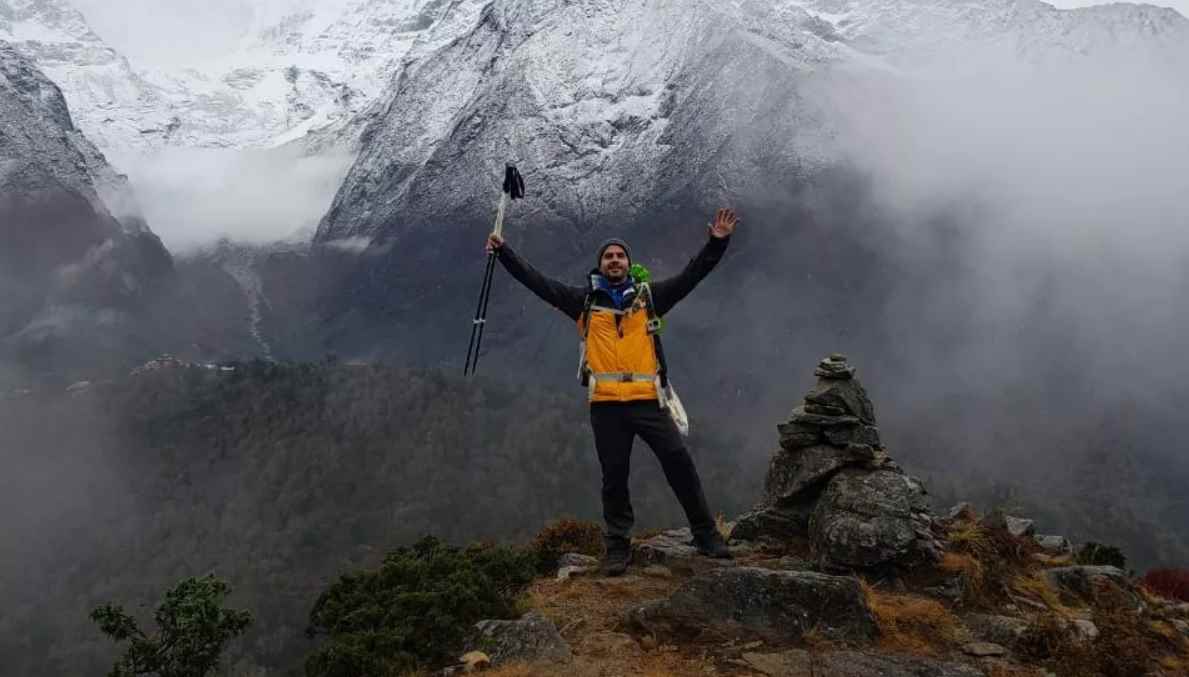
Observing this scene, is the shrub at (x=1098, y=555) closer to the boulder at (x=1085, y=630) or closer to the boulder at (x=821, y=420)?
the boulder at (x=821, y=420)

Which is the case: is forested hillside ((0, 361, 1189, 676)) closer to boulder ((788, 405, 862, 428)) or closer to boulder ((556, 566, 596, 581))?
boulder ((556, 566, 596, 581))

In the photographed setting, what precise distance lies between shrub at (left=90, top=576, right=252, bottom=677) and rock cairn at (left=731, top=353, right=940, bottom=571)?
24.9ft

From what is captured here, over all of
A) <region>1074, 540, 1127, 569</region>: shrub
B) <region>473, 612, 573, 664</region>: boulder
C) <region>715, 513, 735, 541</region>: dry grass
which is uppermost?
<region>473, 612, 573, 664</region>: boulder

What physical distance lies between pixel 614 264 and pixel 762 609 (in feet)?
13.9

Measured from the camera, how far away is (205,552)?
134 meters

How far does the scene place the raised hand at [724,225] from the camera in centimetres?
1014

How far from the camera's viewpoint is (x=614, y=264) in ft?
33.7

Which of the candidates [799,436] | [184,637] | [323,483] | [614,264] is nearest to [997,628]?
[799,436]

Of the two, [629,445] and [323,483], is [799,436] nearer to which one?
[629,445]

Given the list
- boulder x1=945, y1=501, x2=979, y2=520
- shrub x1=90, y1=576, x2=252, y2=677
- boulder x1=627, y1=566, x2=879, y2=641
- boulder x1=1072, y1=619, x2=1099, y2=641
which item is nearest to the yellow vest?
boulder x1=627, y1=566, x2=879, y2=641

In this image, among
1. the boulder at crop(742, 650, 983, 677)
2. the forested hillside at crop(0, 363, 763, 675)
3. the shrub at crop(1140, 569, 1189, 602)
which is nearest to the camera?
the boulder at crop(742, 650, 983, 677)

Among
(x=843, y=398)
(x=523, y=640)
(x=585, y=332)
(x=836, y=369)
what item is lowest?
(x=523, y=640)

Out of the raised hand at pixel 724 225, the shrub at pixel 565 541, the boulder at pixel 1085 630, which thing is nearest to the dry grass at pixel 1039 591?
the boulder at pixel 1085 630

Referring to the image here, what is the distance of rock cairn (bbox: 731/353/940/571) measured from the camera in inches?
431
